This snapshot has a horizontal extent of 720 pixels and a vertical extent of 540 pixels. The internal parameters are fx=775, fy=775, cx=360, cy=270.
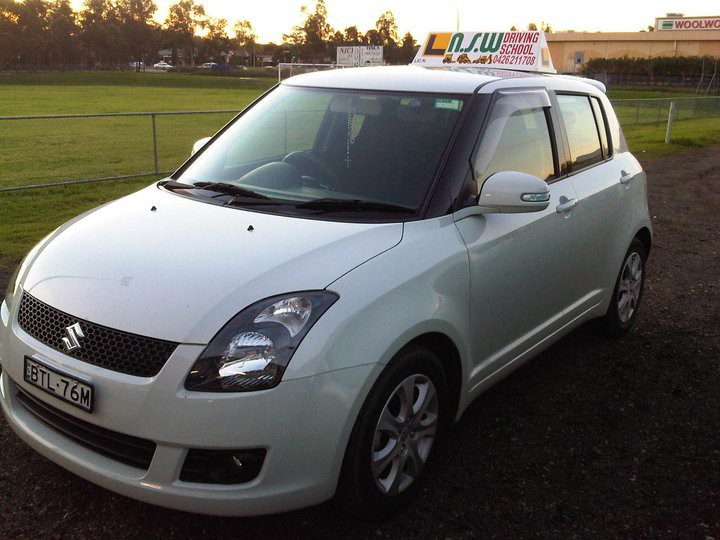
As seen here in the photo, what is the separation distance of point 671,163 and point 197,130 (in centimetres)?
1050

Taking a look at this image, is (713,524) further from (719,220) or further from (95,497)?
(719,220)

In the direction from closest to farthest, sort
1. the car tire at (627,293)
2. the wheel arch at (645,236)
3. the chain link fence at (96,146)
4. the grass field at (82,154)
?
the car tire at (627,293)
the wheel arch at (645,236)
the grass field at (82,154)
the chain link fence at (96,146)

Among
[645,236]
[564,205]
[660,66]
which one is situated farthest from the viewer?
[660,66]

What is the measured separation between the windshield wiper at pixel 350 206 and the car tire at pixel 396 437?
0.68m

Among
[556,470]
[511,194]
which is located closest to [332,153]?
[511,194]

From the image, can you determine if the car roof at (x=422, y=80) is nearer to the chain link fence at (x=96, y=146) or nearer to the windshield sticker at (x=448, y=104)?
the windshield sticker at (x=448, y=104)

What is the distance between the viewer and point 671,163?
17.2 m

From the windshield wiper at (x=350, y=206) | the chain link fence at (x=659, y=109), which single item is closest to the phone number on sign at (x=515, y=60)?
the windshield wiper at (x=350, y=206)

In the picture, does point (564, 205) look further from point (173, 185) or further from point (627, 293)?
point (173, 185)

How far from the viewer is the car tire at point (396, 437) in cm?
290

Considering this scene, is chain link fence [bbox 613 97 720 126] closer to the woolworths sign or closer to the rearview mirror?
the rearview mirror

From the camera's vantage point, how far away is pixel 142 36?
129000mm

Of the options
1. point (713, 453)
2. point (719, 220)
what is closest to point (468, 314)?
point (713, 453)

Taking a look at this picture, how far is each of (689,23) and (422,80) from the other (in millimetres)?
95930
